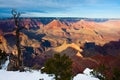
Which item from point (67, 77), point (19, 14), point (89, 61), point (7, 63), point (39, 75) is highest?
point (19, 14)

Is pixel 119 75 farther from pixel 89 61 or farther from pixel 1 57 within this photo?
pixel 89 61

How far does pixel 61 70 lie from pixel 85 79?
10708mm

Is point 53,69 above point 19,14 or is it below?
below

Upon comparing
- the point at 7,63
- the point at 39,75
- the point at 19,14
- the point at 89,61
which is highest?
the point at 19,14

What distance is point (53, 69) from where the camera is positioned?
906 inches

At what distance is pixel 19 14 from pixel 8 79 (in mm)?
12678

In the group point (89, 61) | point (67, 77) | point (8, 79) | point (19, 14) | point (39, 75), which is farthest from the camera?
point (89, 61)

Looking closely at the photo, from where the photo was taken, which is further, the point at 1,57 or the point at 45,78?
the point at 1,57

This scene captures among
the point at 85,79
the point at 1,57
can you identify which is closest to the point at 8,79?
the point at 85,79

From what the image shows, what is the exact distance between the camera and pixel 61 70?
22.9 m

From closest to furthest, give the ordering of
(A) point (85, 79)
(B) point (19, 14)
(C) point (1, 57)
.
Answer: (A) point (85, 79) → (B) point (19, 14) → (C) point (1, 57)

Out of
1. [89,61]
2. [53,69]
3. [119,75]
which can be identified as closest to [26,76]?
[53,69]

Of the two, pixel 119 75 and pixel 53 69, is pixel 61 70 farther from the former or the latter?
pixel 119 75

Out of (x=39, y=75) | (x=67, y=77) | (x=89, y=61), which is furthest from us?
(x=89, y=61)
